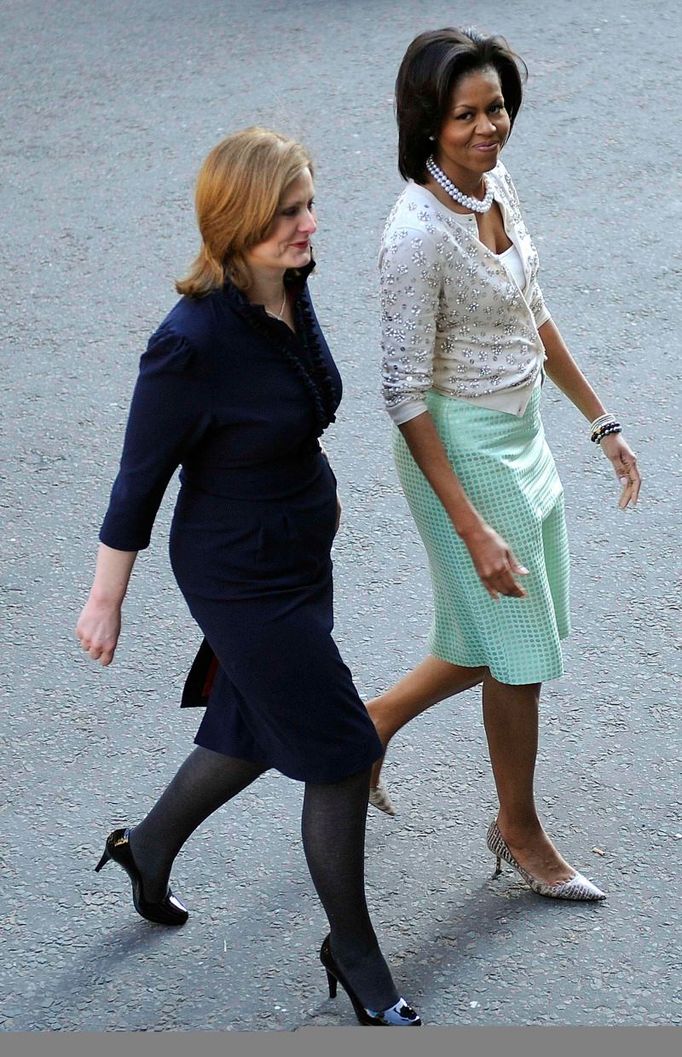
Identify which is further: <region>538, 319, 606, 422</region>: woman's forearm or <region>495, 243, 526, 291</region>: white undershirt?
<region>538, 319, 606, 422</region>: woman's forearm

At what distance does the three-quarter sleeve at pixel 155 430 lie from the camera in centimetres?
252

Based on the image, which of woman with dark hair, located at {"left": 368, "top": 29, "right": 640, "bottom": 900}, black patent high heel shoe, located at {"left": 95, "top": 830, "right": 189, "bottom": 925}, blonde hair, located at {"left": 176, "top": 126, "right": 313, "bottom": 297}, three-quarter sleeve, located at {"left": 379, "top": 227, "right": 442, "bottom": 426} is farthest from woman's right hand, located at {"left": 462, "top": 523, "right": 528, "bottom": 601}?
black patent high heel shoe, located at {"left": 95, "top": 830, "right": 189, "bottom": 925}

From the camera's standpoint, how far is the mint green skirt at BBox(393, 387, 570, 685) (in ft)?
9.80

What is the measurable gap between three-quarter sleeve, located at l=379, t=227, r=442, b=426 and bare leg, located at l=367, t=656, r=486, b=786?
2.30ft

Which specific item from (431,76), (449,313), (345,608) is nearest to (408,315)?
(449,313)

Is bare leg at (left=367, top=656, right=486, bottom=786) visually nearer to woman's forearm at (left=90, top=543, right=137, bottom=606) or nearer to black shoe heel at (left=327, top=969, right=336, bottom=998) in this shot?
black shoe heel at (left=327, top=969, right=336, bottom=998)

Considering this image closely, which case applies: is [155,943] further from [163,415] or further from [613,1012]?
[163,415]

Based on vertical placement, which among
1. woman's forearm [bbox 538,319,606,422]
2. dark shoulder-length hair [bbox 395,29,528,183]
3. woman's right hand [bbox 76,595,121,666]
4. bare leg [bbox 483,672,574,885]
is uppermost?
dark shoulder-length hair [bbox 395,29,528,183]

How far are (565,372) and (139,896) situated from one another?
152 cm

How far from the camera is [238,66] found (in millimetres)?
8812

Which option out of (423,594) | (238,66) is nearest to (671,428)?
(423,594)

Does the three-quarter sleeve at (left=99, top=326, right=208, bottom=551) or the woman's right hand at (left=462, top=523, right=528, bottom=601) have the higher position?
the three-quarter sleeve at (left=99, top=326, right=208, bottom=551)

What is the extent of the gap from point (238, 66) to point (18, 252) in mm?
2652

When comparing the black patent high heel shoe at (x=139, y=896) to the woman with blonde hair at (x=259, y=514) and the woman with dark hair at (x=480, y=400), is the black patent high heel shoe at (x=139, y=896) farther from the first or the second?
the woman with dark hair at (x=480, y=400)
